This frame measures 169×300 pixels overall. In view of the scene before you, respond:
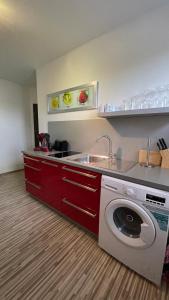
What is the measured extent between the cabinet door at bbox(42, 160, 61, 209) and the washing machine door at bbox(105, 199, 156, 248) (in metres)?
0.82

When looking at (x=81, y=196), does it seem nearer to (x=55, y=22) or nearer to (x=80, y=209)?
(x=80, y=209)

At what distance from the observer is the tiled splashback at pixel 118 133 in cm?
160

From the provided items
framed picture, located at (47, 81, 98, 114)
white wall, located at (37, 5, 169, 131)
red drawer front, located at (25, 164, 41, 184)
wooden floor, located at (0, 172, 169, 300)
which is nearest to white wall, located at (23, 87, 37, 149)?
framed picture, located at (47, 81, 98, 114)

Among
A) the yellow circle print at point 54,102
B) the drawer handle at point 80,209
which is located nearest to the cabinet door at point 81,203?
the drawer handle at point 80,209

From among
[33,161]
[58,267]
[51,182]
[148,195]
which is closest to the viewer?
[148,195]

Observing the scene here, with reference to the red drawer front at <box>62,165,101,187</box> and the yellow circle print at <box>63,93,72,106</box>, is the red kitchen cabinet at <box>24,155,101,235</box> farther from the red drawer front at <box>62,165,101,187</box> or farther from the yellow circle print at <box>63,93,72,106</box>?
the yellow circle print at <box>63,93,72,106</box>

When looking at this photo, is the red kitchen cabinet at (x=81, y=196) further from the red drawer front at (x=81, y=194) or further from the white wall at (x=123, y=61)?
the white wall at (x=123, y=61)

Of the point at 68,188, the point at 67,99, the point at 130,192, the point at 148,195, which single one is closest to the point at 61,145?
the point at 67,99

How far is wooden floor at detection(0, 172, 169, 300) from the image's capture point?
112 cm

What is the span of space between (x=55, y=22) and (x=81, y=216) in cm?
229

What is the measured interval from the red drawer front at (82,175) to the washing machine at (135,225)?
11cm

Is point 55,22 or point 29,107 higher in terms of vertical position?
point 55,22

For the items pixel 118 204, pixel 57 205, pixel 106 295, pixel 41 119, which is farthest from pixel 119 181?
pixel 41 119

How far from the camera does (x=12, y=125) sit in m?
3.92
